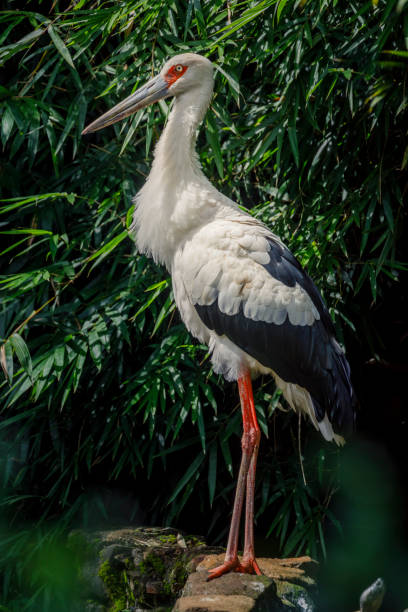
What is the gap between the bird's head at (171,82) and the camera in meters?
3.57

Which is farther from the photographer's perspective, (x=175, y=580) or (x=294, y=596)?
(x=175, y=580)

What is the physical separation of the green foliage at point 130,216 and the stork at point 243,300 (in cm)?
36

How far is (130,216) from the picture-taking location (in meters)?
3.94

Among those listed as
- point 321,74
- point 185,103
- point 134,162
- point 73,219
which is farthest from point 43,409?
point 321,74

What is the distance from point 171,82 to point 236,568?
7.03 ft

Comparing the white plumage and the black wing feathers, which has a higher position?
the white plumage

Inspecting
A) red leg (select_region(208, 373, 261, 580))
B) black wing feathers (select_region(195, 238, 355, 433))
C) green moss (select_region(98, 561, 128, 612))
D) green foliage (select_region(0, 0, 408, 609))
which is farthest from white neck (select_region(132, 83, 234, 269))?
green moss (select_region(98, 561, 128, 612))

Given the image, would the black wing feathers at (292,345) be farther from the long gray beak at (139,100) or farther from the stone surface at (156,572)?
the long gray beak at (139,100)

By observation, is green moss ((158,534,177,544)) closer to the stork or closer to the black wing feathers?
the stork

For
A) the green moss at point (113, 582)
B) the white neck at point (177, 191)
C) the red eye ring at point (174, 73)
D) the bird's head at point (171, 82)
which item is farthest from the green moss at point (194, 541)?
the red eye ring at point (174, 73)

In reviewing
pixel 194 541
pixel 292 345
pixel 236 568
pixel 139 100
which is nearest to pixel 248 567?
pixel 236 568

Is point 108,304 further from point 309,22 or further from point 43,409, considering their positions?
point 309,22

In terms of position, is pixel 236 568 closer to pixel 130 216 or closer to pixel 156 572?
pixel 156 572

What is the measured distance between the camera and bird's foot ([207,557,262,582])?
2.99 meters
